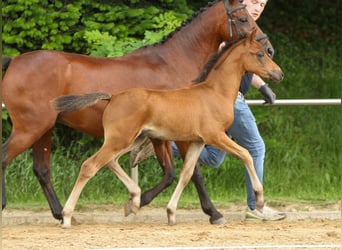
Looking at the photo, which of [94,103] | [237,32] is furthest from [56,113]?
[237,32]

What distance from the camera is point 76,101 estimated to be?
9008 millimetres

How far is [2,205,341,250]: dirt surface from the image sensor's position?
8258 millimetres

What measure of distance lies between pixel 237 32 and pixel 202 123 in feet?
3.09

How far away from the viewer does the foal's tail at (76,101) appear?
29.5 ft

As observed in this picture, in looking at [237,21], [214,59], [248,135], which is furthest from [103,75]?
[248,135]

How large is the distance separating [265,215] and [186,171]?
953 mm

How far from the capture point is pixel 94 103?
9.17 meters

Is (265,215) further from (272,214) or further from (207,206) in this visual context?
(207,206)

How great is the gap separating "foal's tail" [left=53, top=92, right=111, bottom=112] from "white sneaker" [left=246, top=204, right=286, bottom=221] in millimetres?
1826

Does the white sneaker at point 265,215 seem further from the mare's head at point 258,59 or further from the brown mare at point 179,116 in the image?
the mare's head at point 258,59

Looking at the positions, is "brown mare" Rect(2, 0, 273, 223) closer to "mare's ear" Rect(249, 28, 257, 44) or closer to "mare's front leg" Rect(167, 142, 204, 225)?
"mare's ear" Rect(249, 28, 257, 44)

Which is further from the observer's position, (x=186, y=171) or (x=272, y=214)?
(x=272, y=214)

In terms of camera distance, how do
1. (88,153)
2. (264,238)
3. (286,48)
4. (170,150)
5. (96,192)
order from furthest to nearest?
(286,48) < (88,153) < (96,192) < (170,150) < (264,238)

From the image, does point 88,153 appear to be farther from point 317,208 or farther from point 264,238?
point 264,238
